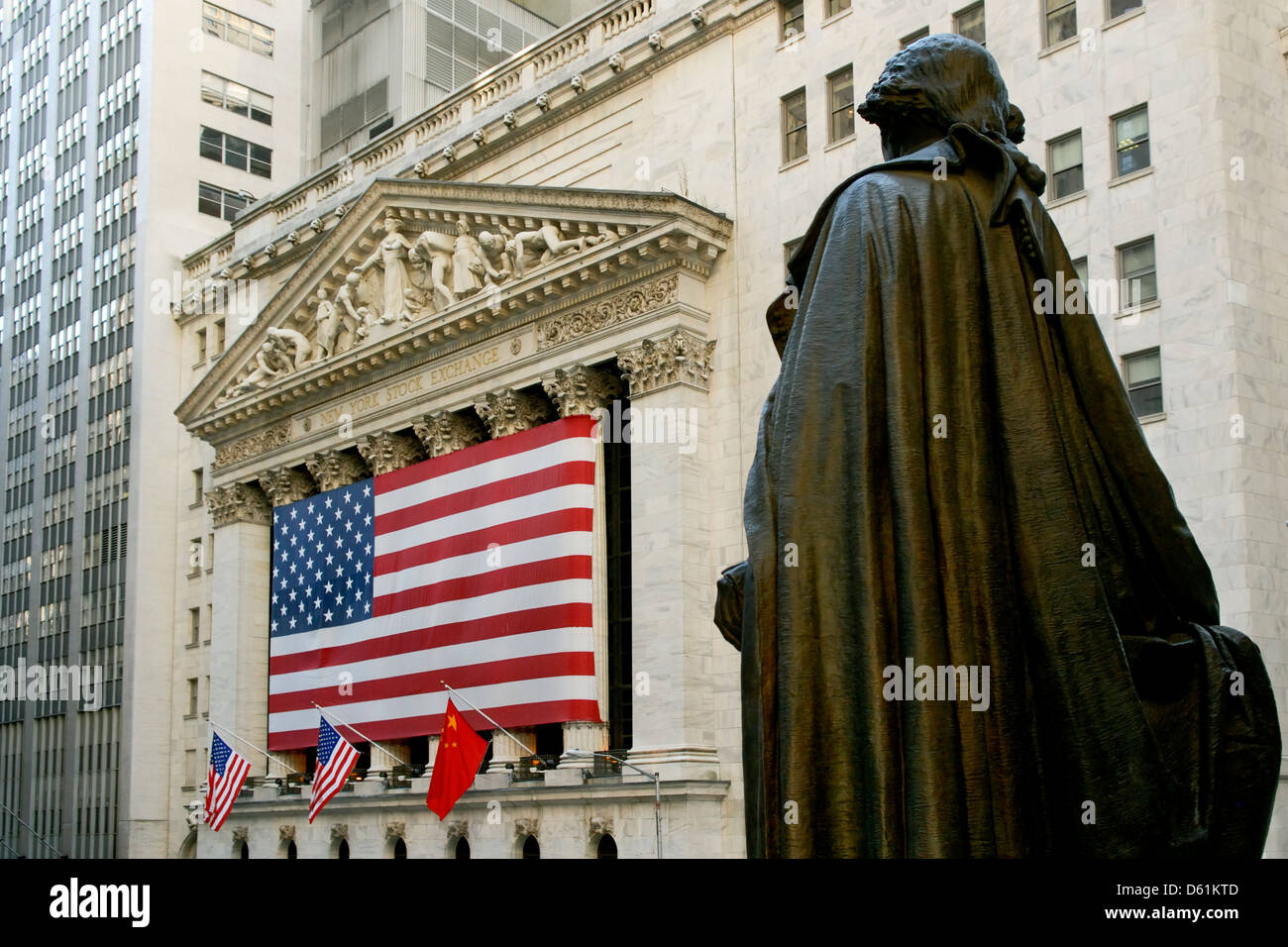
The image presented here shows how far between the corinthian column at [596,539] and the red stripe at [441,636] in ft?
1.95

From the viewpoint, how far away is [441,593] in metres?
40.9

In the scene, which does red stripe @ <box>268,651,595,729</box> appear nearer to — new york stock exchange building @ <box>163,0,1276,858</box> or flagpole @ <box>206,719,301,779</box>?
new york stock exchange building @ <box>163,0,1276,858</box>

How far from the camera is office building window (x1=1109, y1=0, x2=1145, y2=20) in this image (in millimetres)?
30125

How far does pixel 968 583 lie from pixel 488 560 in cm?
3522

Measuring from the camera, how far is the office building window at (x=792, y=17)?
3709 centimetres

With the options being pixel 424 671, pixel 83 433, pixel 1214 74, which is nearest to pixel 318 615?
pixel 424 671

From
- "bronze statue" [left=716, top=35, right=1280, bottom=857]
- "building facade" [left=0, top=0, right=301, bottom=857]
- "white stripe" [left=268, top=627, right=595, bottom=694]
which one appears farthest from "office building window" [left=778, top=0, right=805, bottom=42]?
"bronze statue" [left=716, top=35, right=1280, bottom=857]

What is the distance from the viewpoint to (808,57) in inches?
1432

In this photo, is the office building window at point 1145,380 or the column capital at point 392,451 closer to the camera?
the office building window at point 1145,380

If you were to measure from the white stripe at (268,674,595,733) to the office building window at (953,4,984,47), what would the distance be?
664 inches

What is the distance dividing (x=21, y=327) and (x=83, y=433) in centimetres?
982

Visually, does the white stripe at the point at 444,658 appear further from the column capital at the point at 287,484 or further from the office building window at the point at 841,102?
the office building window at the point at 841,102

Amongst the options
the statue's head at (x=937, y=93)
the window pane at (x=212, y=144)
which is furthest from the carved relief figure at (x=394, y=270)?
the statue's head at (x=937, y=93)

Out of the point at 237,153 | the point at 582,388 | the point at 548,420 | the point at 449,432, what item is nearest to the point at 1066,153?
the point at 582,388
